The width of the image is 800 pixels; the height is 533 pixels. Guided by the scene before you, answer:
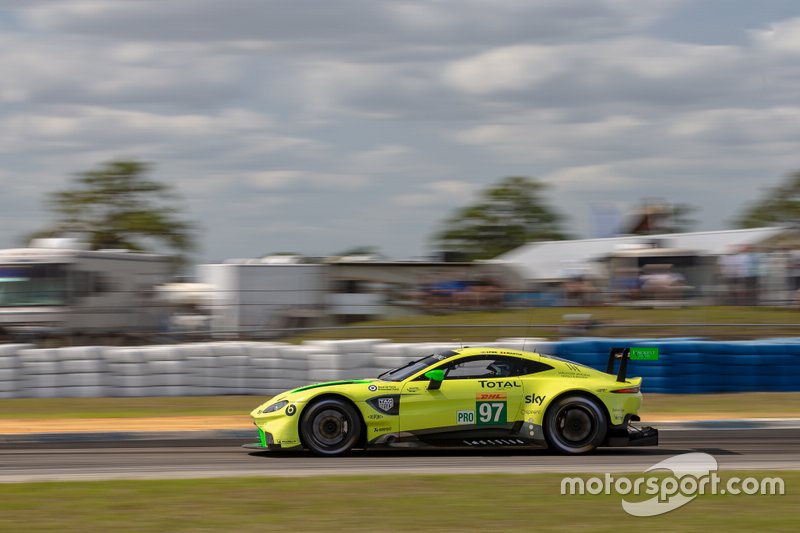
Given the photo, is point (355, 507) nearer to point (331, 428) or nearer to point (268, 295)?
point (331, 428)

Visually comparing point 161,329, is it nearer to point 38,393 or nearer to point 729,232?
point 38,393

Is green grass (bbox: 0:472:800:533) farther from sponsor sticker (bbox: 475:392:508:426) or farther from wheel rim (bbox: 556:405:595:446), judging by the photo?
wheel rim (bbox: 556:405:595:446)

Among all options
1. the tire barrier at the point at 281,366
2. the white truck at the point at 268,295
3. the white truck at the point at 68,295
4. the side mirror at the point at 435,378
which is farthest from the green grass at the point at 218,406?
the white truck at the point at 268,295

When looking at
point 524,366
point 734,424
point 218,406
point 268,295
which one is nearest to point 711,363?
point 734,424

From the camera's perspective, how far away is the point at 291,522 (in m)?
6.80

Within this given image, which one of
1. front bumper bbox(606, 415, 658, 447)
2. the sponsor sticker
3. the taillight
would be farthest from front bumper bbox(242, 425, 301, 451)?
the taillight

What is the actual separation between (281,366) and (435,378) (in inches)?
290

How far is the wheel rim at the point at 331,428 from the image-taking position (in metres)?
10.5

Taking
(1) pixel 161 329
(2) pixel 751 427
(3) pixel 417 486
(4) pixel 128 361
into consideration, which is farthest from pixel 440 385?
(1) pixel 161 329

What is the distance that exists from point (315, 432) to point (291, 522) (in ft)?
12.2

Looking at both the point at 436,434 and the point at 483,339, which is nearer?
the point at 436,434

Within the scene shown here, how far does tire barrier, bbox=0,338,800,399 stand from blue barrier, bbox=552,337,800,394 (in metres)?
0.02

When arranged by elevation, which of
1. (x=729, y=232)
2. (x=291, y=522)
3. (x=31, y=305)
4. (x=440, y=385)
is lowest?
(x=291, y=522)

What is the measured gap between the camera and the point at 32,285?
943 inches
